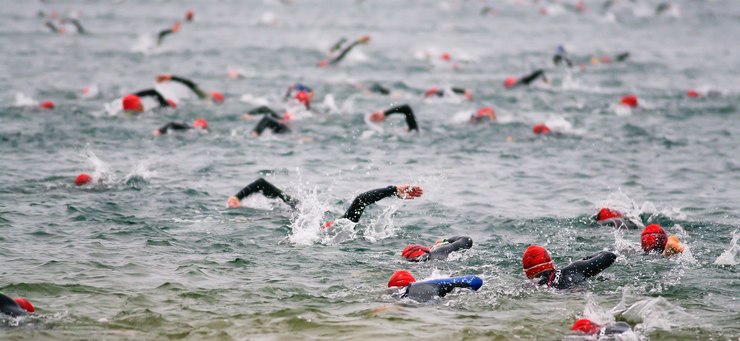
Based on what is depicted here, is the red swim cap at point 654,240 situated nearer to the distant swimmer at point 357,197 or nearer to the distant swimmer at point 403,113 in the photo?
the distant swimmer at point 357,197

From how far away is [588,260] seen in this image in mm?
10484

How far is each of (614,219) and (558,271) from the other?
9.98ft

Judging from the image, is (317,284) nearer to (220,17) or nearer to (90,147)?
(90,147)

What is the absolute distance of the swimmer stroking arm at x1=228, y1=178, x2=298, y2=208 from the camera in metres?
13.5

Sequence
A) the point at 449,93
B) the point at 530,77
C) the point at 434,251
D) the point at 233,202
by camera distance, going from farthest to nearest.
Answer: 1. the point at 530,77
2. the point at 449,93
3. the point at 233,202
4. the point at 434,251

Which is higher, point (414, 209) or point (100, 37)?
point (100, 37)

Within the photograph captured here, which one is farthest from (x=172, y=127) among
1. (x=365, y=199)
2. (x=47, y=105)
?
(x=365, y=199)

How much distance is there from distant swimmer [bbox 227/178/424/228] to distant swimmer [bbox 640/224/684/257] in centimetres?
303

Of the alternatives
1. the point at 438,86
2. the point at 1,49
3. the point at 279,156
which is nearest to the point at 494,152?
the point at 279,156

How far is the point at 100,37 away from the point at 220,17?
908 centimetres

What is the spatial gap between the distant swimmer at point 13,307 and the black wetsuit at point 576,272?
5.56 meters

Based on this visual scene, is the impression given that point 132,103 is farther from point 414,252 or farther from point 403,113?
point 414,252

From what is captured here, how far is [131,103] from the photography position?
800 inches

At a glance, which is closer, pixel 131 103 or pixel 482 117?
pixel 131 103
